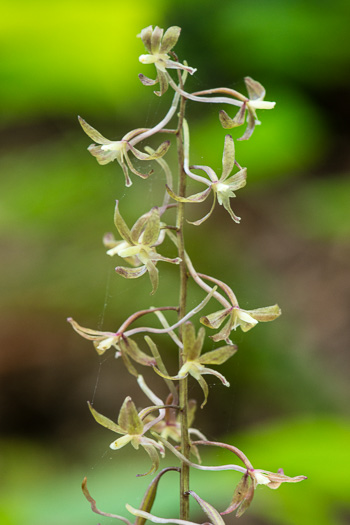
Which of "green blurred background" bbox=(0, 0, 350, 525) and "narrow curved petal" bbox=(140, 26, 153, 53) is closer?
"narrow curved petal" bbox=(140, 26, 153, 53)

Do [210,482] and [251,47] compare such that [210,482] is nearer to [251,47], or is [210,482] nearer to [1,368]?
[1,368]

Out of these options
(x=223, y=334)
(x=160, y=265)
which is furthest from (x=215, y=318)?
(x=160, y=265)

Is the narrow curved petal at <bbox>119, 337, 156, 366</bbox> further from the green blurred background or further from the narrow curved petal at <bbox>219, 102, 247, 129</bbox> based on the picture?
the green blurred background

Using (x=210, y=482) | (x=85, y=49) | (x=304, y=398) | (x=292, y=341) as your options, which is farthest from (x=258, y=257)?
(x=210, y=482)

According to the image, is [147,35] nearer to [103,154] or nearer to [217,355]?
[103,154]

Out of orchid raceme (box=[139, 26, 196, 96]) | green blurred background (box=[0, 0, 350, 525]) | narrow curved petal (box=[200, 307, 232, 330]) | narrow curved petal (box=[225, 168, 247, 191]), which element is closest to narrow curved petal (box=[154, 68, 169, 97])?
orchid raceme (box=[139, 26, 196, 96])

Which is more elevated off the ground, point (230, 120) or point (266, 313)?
point (230, 120)
